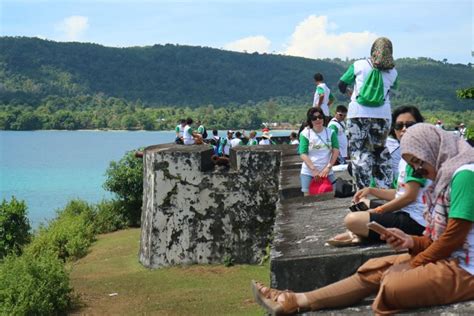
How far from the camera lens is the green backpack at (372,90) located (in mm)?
6816

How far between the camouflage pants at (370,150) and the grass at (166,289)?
8.01 ft

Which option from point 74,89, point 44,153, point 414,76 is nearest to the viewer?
point 44,153

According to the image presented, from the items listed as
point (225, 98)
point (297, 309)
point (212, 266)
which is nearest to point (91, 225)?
point (212, 266)

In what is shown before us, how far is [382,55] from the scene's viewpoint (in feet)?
22.3

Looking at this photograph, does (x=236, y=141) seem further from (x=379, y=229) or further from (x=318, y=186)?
(x=379, y=229)

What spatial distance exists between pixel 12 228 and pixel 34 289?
7.36 metres

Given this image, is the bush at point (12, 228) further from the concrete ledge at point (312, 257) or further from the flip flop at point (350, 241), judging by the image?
the flip flop at point (350, 241)

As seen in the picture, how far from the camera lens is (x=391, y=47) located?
6.91m

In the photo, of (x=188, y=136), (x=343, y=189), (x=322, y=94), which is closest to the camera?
(x=343, y=189)

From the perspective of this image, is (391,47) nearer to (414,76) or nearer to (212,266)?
(212,266)

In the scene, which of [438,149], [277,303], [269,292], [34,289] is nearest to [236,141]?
[34,289]

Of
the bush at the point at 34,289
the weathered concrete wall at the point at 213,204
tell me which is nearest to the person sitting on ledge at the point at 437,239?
the bush at the point at 34,289

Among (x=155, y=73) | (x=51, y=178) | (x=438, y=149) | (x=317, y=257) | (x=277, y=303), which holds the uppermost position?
(x=155, y=73)

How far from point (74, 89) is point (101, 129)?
765 inches
